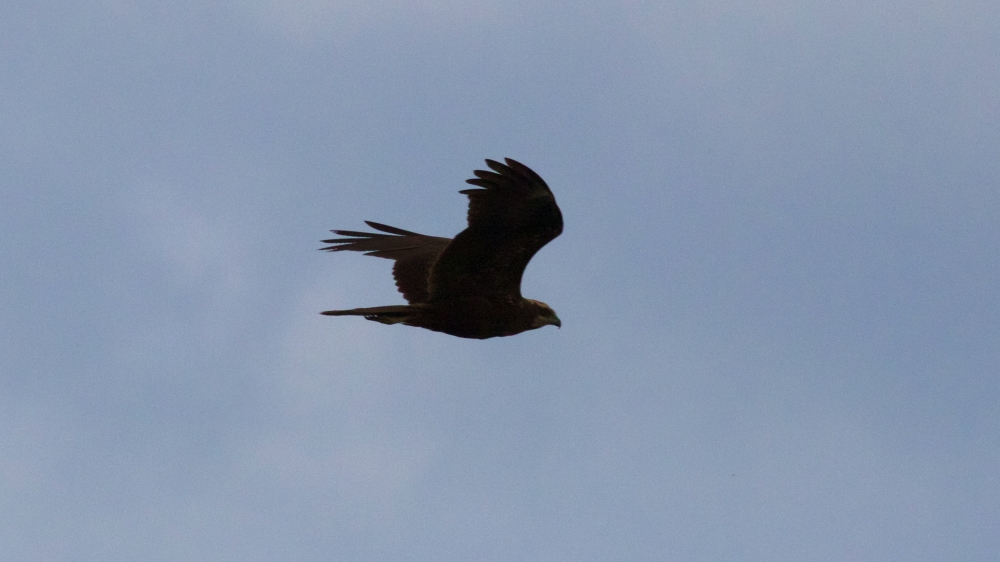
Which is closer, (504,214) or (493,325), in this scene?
(504,214)

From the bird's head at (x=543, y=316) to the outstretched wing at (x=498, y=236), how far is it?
0.38 meters

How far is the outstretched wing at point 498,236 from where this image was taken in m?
10.0

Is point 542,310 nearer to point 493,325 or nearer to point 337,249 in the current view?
point 493,325

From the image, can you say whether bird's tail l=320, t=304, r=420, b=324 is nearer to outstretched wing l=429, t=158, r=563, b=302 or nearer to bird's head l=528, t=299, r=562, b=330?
outstretched wing l=429, t=158, r=563, b=302

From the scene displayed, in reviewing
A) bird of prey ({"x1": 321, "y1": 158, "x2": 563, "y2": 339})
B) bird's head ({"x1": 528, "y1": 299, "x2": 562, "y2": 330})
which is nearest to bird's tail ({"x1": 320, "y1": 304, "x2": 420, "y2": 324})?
bird of prey ({"x1": 321, "y1": 158, "x2": 563, "y2": 339})

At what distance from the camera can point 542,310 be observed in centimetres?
1183

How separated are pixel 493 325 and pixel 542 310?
21.6 inches

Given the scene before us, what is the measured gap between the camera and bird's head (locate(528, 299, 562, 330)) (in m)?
11.8

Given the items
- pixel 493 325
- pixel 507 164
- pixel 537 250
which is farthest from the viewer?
pixel 493 325

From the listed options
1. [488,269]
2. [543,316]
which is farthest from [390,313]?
[543,316]

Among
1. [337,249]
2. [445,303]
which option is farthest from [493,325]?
[337,249]

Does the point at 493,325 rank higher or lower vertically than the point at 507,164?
lower

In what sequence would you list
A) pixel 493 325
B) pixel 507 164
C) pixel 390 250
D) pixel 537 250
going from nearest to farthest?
1. pixel 507 164
2. pixel 537 250
3. pixel 493 325
4. pixel 390 250

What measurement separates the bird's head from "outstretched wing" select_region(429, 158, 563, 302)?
384 millimetres
